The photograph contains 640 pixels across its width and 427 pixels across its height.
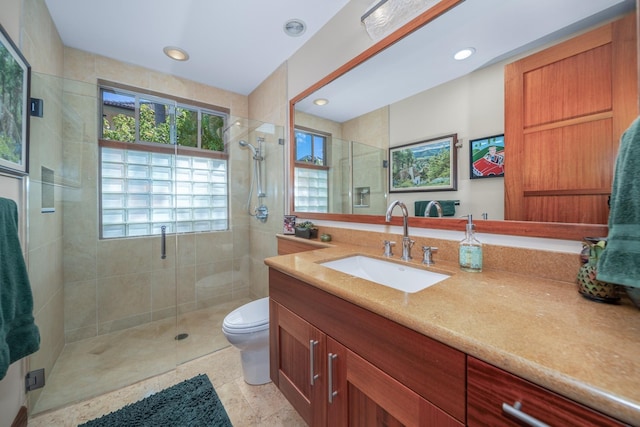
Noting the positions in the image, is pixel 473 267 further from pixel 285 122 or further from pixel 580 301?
pixel 285 122

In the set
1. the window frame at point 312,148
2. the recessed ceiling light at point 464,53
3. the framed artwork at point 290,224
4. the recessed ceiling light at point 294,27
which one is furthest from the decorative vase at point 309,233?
the recessed ceiling light at point 294,27

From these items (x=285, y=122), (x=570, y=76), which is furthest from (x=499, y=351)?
(x=285, y=122)

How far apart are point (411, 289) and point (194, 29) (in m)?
2.37

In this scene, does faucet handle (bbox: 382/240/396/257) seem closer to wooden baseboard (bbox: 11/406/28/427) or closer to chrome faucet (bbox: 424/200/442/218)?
chrome faucet (bbox: 424/200/442/218)

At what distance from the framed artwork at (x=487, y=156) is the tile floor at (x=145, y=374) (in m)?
1.55

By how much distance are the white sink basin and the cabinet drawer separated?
0.49m

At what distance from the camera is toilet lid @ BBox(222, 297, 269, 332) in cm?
144

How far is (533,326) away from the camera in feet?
1.79

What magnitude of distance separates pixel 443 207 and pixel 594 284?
22.3 inches

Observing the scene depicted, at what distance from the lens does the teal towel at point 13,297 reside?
0.94 m

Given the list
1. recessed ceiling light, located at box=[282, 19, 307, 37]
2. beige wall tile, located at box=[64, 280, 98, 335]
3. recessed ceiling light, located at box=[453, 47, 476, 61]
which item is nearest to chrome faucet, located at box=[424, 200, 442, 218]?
recessed ceiling light, located at box=[453, 47, 476, 61]

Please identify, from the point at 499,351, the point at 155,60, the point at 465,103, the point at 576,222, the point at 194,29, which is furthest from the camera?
the point at 155,60

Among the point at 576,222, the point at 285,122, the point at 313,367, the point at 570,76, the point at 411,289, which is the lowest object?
the point at 313,367

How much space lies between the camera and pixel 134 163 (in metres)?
2.21
